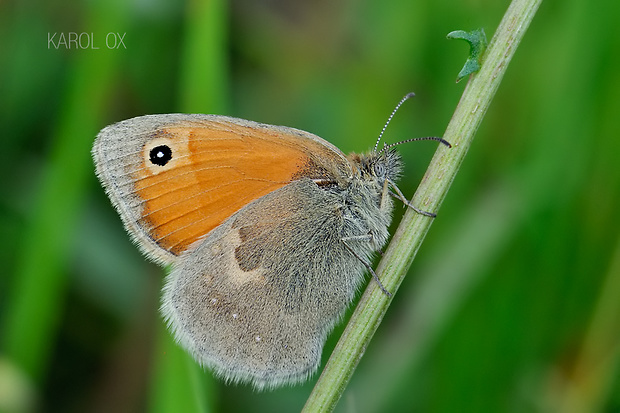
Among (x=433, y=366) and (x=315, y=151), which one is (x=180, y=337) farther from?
(x=433, y=366)

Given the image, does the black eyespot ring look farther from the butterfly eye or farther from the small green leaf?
the small green leaf

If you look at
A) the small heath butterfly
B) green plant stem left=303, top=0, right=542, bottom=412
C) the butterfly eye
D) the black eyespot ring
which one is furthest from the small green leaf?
the black eyespot ring

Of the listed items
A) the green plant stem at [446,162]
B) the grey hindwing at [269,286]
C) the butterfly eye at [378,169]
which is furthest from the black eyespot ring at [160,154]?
the green plant stem at [446,162]

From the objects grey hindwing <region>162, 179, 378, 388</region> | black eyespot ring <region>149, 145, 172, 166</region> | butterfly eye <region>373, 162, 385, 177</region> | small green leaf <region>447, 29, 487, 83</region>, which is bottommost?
grey hindwing <region>162, 179, 378, 388</region>

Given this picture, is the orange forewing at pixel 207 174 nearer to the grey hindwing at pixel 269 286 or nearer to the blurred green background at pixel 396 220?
the grey hindwing at pixel 269 286

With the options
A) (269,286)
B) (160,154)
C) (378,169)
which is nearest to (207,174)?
(160,154)

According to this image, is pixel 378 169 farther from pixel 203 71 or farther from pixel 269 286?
pixel 203 71
